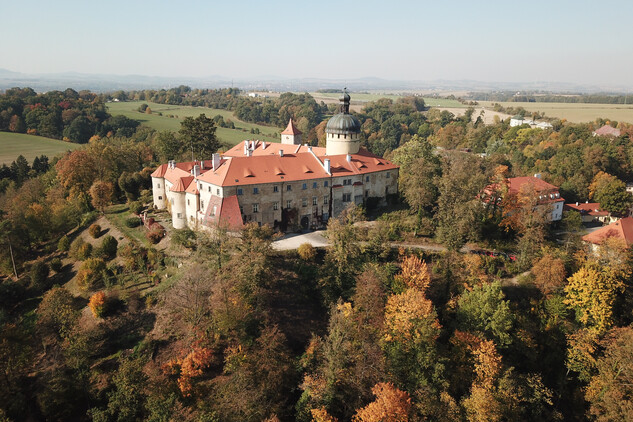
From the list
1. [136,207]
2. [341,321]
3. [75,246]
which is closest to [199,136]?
[136,207]

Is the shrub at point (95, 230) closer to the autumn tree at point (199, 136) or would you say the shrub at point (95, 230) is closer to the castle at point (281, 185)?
the castle at point (281, 185)

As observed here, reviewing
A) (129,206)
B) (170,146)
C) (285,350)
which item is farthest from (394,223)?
(170,146)

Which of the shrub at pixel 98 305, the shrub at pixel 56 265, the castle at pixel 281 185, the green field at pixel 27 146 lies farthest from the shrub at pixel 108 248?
the green field at pixel 27 146

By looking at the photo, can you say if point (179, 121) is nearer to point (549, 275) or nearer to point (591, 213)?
point (591, 213)

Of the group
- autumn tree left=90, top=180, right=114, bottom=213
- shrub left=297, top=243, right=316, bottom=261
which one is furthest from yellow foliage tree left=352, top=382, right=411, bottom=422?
autumn tree left=90, top=180, right=114, bottom=213

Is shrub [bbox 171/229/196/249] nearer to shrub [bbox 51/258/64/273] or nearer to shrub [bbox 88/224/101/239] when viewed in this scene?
shrub [bbox 88/224/101/239]

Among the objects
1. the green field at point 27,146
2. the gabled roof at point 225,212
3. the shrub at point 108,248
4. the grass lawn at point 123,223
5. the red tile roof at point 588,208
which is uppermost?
the green field at point 27,146
